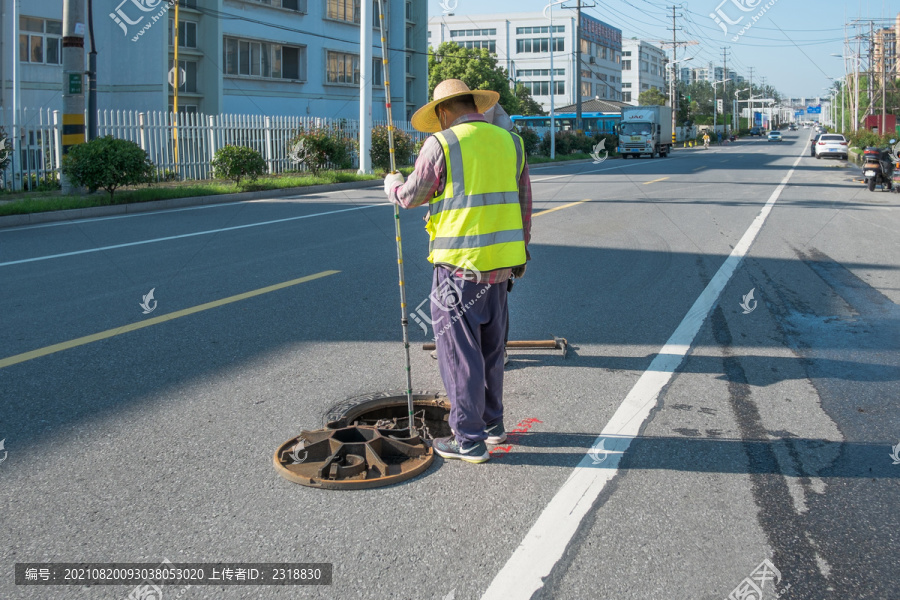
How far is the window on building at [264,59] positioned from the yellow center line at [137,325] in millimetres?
31777

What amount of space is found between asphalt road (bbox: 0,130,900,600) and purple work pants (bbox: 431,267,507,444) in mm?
251

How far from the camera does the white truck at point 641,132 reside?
52.7 metres

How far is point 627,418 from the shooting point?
4.73 metres

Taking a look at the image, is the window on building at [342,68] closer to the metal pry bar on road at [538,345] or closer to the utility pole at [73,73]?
the utility pole at [73,73]

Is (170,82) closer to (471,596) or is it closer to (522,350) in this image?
(522,350)

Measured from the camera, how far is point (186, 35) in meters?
36.5

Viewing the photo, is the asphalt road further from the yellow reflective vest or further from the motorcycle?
the motorcycle

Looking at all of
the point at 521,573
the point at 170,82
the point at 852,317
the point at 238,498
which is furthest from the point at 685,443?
the point at 170,82

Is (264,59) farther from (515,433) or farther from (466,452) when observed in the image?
(466,452)

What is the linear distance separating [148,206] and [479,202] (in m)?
14.1

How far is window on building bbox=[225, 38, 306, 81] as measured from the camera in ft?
124

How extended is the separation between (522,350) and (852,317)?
3.37 m

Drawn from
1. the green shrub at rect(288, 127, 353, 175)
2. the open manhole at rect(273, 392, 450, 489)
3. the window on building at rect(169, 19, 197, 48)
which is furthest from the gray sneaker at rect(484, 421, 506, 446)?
the window on building at rect(169, 19, 197, 48)

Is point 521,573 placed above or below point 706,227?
below
